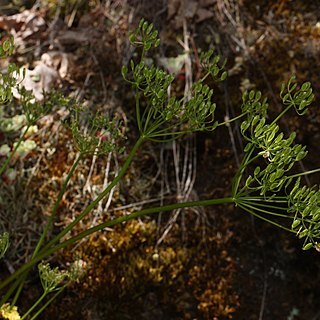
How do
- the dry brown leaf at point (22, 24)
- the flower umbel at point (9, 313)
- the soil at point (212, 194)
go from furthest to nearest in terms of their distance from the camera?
1. the dry brown leaf at point (22, 24)
2. the soil at point (212, 194)
3. the flower umbel at point (9, 313)

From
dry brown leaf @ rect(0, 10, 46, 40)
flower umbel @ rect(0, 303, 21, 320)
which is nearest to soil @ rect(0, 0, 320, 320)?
dry brown leaf @ rect(0, 10, 46, 40)

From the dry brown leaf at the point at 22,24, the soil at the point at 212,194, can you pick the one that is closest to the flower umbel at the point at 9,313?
the soil at the point at 212,194

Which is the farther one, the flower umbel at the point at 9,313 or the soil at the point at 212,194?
the soil at the point at 212,194

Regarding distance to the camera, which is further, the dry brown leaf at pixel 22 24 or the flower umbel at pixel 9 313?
the dry brown leaf at pixel 22 24

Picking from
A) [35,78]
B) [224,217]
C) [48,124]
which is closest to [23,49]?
[35,78]

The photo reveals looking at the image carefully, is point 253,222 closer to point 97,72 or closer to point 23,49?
point 97,72

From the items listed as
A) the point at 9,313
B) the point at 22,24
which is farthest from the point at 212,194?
the point at 22,24

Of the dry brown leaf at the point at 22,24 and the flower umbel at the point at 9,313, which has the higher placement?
the dry brown leaf at the point at 22,24

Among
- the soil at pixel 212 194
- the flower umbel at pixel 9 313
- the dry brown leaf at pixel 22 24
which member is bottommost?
the soil at pixel 212 194

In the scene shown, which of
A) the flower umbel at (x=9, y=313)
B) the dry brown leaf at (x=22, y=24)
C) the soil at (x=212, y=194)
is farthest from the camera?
the dry brown leaf at (x=22, y=24)

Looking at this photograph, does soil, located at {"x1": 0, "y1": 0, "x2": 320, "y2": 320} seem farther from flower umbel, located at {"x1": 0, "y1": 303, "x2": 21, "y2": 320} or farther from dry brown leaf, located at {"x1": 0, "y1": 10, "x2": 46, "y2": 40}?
flower umbel, located at {"x1": 0, "y1": 303, "x2": 21, "y2": 320}

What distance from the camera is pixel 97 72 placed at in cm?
321

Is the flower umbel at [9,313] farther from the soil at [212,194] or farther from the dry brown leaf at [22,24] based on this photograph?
the dry brown leaf at [22,24]

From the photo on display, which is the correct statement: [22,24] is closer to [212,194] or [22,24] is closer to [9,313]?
[212,194]
